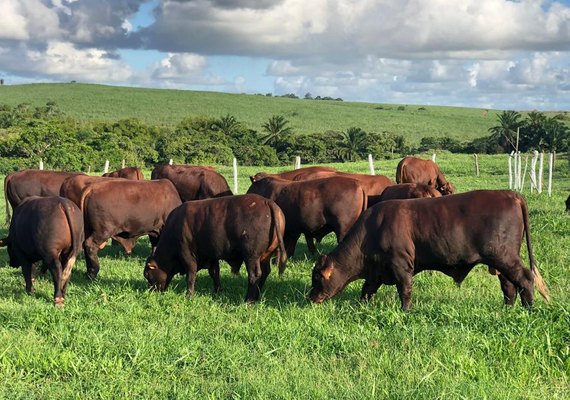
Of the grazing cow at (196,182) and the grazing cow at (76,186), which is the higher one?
the grazing cow at (76,186)

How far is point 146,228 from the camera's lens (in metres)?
10.4

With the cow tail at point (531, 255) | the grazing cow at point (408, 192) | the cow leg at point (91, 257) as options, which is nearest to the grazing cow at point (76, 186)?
the cow leg at point (91, 257)

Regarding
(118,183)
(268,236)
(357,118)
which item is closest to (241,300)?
(268,236)

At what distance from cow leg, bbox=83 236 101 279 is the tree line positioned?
30533 millimetres

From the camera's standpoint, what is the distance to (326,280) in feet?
23.5

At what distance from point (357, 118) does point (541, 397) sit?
97.2m

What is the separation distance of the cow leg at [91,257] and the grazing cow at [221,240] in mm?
1681

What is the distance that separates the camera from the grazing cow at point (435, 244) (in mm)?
6605

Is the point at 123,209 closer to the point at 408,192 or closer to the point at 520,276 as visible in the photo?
the point at 408,192

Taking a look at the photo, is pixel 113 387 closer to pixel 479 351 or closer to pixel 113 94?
pixel 479 351

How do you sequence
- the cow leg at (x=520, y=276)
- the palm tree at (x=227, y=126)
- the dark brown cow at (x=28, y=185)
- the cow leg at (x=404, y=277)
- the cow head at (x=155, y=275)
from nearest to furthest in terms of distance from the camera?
the cow leg at (x=520, y=276) → the cow leg at (x=404, y=277) → the cow head at (x=155, y=275) → the dark brown cow at (x=28, y=185) → the palm tree at (x=227, y=126)

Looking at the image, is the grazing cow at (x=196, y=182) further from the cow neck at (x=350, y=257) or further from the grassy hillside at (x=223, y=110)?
the grassy hillside at (x=223, y=110)

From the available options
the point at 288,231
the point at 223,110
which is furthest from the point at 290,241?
the point at 223,110

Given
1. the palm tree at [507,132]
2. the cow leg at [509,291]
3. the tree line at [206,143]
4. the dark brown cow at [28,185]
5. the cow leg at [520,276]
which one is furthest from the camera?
the palm tree at [507,132]
